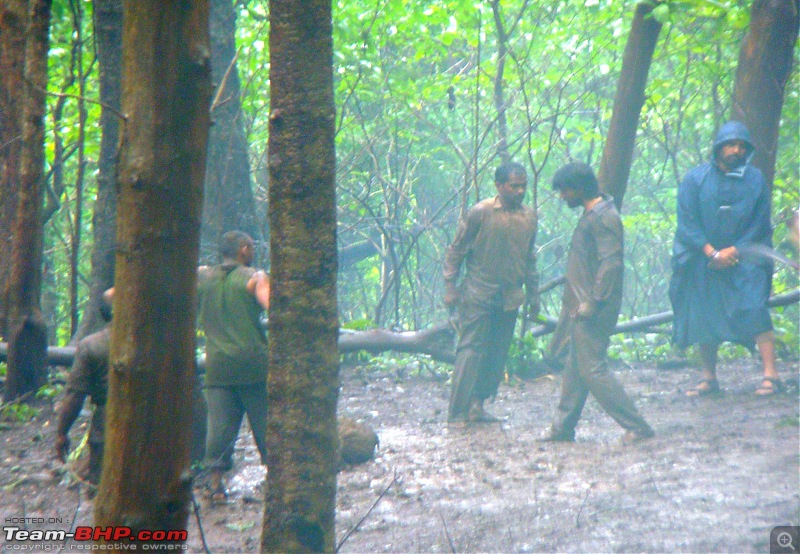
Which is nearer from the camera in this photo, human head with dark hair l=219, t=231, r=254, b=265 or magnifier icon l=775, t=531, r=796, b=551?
magnifier icon l=775, t=531, r=796, b=551

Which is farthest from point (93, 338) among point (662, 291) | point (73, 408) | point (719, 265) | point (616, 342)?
point (662, 291)

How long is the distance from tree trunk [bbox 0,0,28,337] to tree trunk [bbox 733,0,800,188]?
745 cm

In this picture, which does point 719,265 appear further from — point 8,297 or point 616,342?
point 8,297

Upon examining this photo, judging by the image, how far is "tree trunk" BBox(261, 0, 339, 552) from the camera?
3262 millimetres

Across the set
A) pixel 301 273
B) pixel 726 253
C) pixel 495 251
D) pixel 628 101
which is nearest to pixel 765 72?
pixel 628 101

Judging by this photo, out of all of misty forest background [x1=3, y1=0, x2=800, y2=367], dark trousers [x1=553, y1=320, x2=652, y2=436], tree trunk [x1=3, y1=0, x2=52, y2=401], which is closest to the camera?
dark trousers [x1=553, y1=320, x2=652, y2=436]

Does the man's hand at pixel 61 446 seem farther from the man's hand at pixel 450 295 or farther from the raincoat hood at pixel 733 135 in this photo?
the raincoat hood at pixel 733 135

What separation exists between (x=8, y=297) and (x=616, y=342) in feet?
24.3

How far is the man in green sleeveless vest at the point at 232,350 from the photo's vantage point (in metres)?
5.73

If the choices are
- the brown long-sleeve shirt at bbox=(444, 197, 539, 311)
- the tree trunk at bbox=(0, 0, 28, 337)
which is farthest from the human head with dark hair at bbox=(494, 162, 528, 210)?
the tree trunk at bbox=(0, 0, 28, 337)

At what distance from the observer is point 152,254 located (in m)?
2.22

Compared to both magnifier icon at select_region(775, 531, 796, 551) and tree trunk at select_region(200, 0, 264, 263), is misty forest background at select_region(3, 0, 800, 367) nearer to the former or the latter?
tree trunk at select_region(200, 0, 264, 263)

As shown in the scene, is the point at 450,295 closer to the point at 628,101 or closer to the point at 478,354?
the point at 478,354

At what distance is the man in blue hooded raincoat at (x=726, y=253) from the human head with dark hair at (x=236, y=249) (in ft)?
13.5
